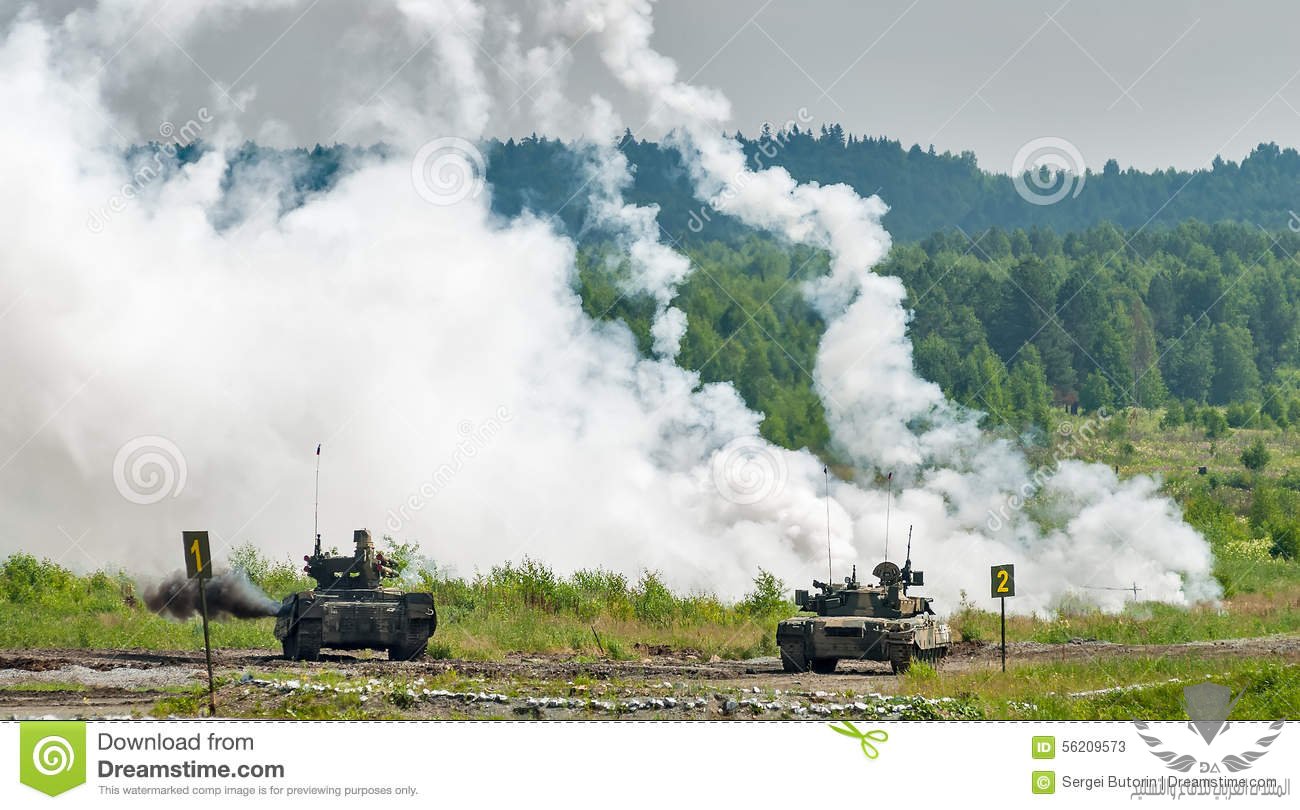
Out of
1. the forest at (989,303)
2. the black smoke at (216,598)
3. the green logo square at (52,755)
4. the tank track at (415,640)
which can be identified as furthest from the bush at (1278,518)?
the green logo square at (52,755)

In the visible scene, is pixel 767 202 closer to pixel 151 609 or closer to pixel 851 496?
pixel 851 496

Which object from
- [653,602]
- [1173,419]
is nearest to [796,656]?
[653,602]

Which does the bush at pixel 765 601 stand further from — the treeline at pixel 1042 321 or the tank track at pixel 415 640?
the tank track at pixel 415 640

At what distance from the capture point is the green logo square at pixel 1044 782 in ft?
58.3

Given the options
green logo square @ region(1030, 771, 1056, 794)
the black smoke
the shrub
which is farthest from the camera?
the shrub

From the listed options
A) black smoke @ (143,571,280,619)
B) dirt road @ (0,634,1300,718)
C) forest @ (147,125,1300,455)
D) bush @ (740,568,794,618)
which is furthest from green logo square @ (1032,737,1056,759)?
forest @ (147,125,1300,455)

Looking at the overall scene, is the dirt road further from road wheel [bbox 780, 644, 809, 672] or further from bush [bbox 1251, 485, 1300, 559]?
bush [bbox 1251, 485, 1300, 559]

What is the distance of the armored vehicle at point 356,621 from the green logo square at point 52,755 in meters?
20.5

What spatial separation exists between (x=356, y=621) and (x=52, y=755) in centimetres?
2089

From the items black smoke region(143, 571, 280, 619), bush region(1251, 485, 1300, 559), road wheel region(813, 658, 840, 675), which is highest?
bush region(1251, 485, 1300, 559)

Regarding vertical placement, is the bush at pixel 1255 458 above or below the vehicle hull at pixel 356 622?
above

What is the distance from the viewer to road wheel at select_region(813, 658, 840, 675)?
3769cm

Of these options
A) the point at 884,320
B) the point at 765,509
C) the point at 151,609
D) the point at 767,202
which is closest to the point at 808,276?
the point at 767,202

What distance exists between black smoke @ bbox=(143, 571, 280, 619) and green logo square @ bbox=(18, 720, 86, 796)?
32724mm
